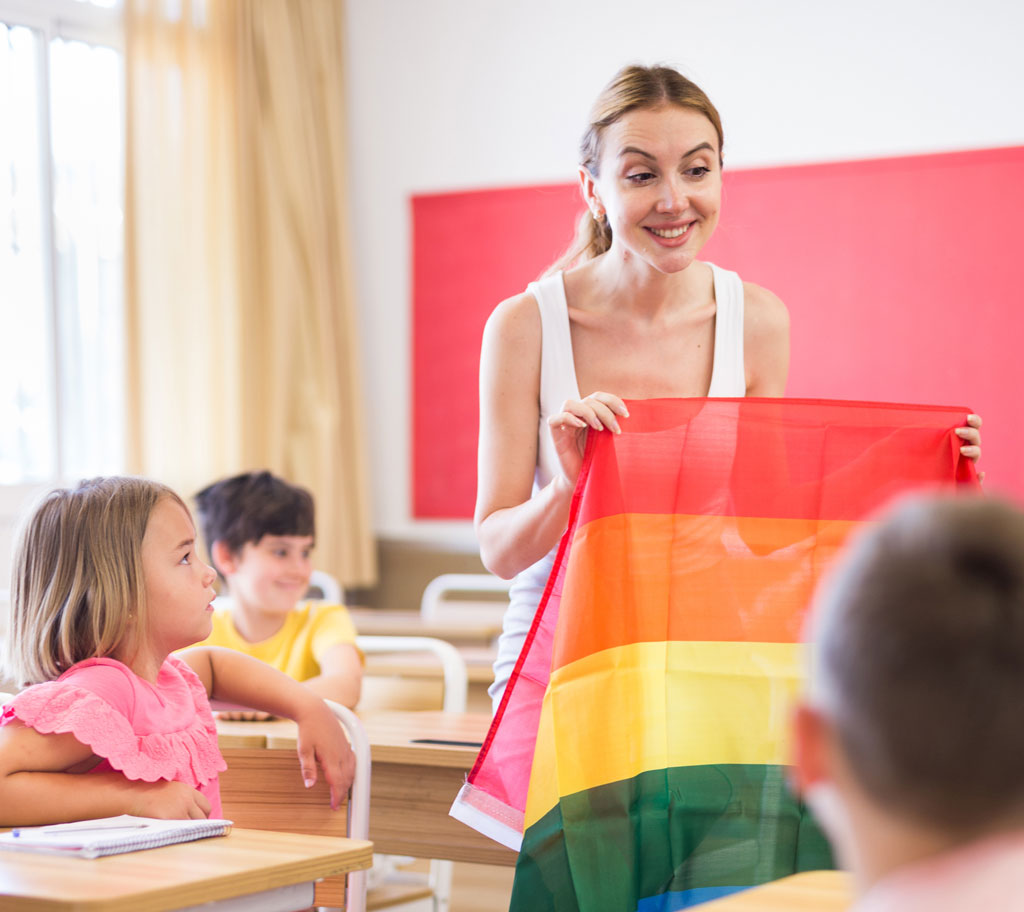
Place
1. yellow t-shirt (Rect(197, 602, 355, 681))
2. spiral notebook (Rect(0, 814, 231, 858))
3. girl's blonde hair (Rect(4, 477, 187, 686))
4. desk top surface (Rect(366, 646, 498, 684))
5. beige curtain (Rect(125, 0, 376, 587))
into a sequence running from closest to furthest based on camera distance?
1. spiral notebook (Rect(0, 814, 231, 858))
2. girl's blonde hair (Rect(4, 477, 187, 686))
3. yellow t-shirt (Rect(197, 602, 355, 681))
4. desk top surface (Rect(366, 646, 498, 684))
5. beige curtain (Rect(125, 0, 376, 587))

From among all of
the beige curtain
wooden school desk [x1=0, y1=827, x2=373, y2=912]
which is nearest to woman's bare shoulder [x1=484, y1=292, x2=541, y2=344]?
wooden school desk [x1=0, y1=827, x2=373, y2=912]

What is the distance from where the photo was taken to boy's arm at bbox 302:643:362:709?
276 centimetres

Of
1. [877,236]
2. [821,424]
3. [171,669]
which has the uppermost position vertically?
[877,236]

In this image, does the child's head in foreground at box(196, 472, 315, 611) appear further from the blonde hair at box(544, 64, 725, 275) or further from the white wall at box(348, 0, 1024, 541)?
the white wall at box(348, 0, 1024, 541)

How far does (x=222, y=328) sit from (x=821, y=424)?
393cm

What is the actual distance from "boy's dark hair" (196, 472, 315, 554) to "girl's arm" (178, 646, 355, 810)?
1.24 metres

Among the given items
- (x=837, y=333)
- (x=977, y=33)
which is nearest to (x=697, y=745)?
(x=837, y=333)

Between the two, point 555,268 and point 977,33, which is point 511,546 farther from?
point 977,33

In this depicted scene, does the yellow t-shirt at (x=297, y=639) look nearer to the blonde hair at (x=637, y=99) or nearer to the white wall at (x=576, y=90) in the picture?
the blonde hair at (x=637, y=99)

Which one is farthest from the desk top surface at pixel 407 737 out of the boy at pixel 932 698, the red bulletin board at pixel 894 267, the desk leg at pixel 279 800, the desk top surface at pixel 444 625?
the red bulletin board at pixel 894 267

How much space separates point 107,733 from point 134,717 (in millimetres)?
105

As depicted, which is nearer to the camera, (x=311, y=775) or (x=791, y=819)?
Result: (x=791, y=819)

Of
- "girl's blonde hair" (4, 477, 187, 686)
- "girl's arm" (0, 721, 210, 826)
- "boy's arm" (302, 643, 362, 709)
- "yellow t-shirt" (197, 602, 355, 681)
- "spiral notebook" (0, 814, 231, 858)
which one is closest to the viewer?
"spiral notebook" (0, 814, 231, 858)

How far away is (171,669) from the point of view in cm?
188
